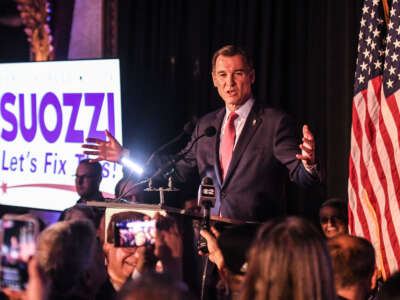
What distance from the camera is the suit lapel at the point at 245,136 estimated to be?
3.37m

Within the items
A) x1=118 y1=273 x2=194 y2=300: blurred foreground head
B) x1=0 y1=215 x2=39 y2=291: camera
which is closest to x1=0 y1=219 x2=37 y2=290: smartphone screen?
x1=0 y1=215 x2=39 y2=291: camera

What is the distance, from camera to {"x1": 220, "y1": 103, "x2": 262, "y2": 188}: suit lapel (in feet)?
11.0

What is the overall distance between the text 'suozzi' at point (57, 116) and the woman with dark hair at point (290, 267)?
11.3 ft

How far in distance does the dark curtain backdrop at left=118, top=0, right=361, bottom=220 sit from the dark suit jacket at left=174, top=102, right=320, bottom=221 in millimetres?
1261

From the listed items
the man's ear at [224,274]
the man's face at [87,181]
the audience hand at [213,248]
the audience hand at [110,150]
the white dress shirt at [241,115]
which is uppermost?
the white dress shirt at [241,115]

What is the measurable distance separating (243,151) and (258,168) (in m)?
0.12

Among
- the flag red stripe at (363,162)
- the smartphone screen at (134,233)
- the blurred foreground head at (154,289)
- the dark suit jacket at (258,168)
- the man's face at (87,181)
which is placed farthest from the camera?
the man's face at (87,181)

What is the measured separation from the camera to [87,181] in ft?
15.3

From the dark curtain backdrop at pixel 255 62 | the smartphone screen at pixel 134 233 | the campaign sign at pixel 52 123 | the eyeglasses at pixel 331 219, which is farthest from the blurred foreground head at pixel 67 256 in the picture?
the campaign sign at pixel 52 123

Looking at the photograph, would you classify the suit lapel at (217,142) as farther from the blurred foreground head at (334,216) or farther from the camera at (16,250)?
the camera at (16,250)

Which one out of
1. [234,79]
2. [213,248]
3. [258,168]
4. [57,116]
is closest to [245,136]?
[258,168]

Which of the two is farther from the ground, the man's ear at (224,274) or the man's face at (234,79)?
the man's face at (234,79)

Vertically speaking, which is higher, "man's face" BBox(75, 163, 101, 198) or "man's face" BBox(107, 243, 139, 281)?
"man's face" BBox(75, 163, 101, 198)

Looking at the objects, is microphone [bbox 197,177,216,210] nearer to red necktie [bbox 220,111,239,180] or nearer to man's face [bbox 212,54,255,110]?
red necktie [bbox 220,111,239,180]
